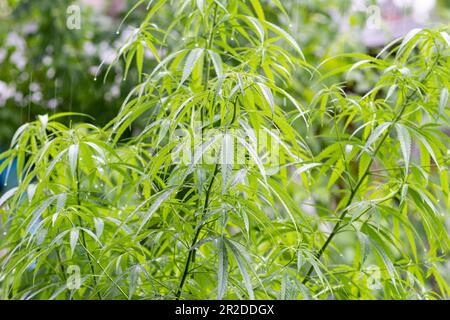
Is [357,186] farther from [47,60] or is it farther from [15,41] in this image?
[15,41]

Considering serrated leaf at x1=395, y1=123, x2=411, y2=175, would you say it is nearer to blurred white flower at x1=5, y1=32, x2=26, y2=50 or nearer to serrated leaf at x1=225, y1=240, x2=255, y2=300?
serrated leaf at x1=225, y1=240, x2=255, y2=300

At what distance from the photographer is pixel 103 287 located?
0.92 metres

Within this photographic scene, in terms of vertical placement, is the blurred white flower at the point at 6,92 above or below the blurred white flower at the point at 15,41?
below

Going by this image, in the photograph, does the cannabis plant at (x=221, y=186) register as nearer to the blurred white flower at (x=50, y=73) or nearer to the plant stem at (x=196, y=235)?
the plant stem at (x=196, y=235)

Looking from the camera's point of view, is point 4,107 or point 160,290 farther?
point 4,107

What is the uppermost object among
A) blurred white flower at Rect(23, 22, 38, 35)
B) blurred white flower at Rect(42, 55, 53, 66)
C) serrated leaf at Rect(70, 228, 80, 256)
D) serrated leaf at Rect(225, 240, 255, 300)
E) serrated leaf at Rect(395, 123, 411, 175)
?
blurred white flower at Rect(23, 22, 38, 35)

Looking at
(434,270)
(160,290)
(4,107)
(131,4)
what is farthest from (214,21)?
(4,107)

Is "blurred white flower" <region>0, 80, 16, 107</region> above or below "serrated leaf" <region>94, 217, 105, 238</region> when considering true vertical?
above

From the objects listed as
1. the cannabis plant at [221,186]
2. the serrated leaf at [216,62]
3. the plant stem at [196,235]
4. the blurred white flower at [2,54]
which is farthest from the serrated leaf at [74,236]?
the blurred white flower at [2,54]

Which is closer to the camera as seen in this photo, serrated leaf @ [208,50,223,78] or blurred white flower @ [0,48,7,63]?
serrated leaf @ [208,50,223,78]

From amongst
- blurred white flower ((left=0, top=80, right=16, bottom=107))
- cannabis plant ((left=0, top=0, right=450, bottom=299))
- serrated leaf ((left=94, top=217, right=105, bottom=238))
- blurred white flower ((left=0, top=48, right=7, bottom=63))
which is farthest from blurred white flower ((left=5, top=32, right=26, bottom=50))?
serrated leaf ((left=94, top=217, right=105, bottom=238))

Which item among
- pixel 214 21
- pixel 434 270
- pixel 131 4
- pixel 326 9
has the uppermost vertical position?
pixel 326 9
